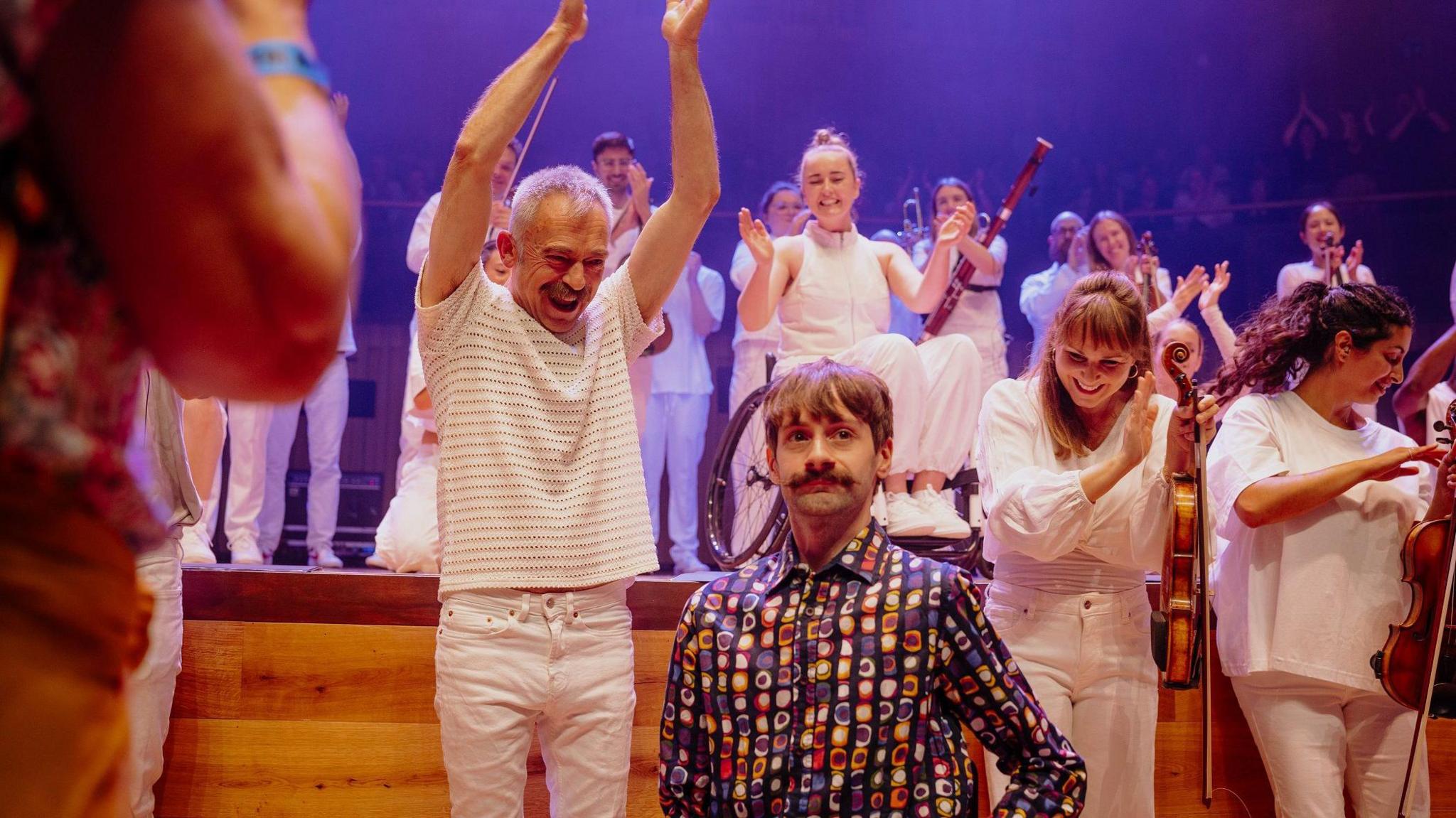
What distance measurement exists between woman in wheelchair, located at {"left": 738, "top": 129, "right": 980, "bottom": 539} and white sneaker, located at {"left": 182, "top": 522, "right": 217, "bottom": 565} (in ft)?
7.25

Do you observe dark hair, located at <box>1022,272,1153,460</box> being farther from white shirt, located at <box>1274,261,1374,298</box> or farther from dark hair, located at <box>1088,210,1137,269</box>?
white shirt, located at <box>1274,261,1374,298</box>

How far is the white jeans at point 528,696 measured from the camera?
2510 millimetres

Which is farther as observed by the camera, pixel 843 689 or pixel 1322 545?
pixel 1322 545

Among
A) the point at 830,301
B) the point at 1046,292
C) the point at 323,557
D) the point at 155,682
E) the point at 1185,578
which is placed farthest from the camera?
the point at 1046,292

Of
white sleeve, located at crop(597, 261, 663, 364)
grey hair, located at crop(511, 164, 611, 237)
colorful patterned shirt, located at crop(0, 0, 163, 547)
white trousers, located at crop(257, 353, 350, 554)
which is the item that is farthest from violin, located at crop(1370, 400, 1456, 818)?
white trousers, located at crop(257, 353, 350, 554)

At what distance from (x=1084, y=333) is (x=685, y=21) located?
1.23 meters

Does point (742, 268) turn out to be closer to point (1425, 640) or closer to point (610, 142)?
point (610, 142)

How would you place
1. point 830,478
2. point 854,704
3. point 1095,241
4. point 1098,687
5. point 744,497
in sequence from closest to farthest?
point 854,704 → point 830,478 → point 1098,687 → point 744,497 → point 1095,241

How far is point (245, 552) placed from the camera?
5.27m

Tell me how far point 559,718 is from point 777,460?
82 centimetres

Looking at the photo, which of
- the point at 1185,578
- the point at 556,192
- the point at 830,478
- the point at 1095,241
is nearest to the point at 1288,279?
the point at 1095,241

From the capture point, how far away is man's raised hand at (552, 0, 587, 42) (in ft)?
7.73

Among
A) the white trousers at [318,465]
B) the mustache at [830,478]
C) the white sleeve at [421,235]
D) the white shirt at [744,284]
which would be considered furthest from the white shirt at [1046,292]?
the mustache at [830,478]

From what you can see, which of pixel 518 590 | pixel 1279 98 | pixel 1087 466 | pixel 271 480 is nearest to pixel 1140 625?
pixel 1087 466
